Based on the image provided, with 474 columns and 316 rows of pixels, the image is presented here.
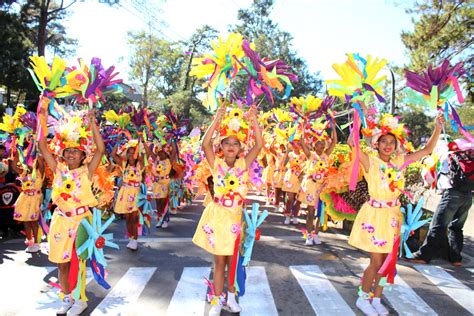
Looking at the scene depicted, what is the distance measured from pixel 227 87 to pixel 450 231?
168 inches

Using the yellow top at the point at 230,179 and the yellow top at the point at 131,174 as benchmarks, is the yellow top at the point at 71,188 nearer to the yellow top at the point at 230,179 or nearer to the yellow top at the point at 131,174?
the yellow top at the point at 230,179

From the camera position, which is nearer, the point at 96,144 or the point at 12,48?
the point at 96,144

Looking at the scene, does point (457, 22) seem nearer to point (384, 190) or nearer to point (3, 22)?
point (384, 190)

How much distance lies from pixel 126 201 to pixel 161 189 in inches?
64.3

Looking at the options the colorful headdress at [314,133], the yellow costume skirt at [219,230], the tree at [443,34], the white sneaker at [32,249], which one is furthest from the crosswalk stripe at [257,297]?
the tree at [443,34]

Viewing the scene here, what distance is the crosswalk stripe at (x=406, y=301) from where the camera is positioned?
156 inches

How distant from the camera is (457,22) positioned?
12133mm

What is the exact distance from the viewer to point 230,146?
3.83m

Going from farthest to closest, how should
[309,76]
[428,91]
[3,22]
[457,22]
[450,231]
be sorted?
1. [309,76]
2. [3,22]
3. [457,22]
4. [450,231]
5. [428,91]

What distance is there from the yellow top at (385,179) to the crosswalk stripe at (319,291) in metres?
1.24

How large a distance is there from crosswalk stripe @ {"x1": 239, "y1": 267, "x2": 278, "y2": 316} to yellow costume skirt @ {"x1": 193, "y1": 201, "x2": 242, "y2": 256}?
0.73 metres

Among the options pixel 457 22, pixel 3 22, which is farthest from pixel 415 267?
pixel 3 22

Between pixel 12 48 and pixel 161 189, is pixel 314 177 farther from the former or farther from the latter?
pixel 12 48

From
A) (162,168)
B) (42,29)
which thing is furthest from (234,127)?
(42,29)
